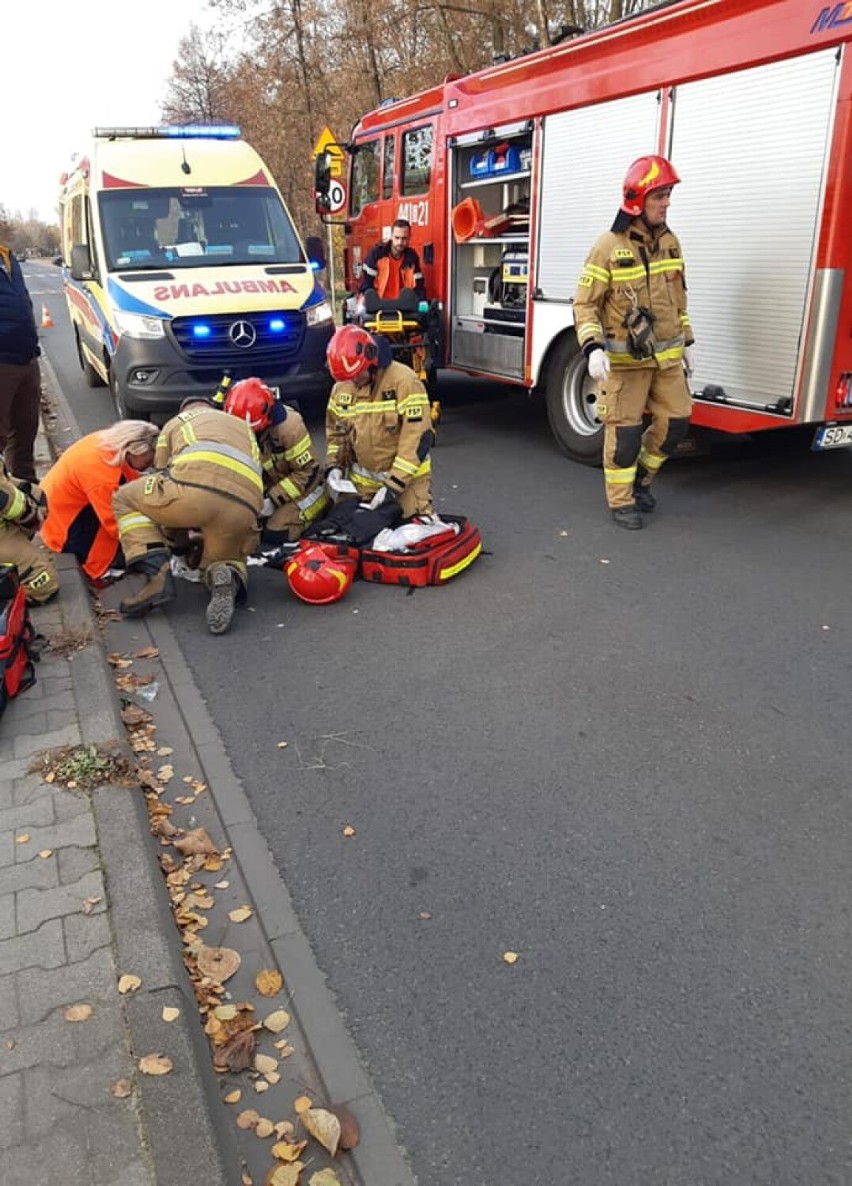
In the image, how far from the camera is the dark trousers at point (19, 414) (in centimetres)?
647

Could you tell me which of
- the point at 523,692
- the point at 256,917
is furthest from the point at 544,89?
the point at 256,917

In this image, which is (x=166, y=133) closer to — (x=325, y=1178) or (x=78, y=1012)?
(x=78, y=1012)

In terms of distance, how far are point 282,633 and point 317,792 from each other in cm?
154

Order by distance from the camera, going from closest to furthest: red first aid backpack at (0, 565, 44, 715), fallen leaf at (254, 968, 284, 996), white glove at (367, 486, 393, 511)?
fallen leaf at (254, 968, 284, 996) → red first aid backpack at (0, 565, 44, 715) → white glove at (367, 486, 393, 511)

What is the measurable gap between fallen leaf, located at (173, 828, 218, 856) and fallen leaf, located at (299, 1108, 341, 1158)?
1.09m

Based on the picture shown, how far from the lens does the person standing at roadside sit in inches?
246

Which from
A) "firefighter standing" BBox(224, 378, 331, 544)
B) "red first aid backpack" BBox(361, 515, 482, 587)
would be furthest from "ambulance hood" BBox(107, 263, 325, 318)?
"red first aid backpack" BBox(361, 515, 482, 587)

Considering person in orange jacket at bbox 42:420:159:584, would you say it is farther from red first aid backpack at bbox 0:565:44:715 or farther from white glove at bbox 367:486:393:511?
white glove at bbox 367:486:393:511

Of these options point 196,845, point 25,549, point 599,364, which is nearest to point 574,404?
point 599,364

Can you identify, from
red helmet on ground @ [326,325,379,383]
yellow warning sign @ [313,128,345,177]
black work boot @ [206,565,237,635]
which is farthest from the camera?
yellow warning sign @ [313,128,345,177]

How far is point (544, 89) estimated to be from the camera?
7.19 m

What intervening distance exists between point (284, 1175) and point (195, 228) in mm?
8230

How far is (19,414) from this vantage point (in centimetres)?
675

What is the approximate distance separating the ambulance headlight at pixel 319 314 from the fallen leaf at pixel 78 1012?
22.6ft
